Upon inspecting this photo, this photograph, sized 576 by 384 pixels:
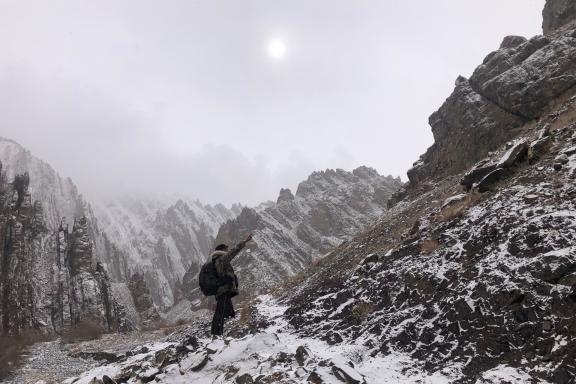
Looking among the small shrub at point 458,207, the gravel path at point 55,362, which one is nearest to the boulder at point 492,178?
the small shrub at point 458,207

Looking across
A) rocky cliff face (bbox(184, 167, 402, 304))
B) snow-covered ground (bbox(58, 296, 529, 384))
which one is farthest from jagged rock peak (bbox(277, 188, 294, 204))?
snow-covered ground (bbox(58, 296, 529, 384))

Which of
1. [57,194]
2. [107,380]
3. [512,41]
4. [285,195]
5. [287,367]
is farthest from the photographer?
[57,194]

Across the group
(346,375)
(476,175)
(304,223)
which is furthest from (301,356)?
(304,223)

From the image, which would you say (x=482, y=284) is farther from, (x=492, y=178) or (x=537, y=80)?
(x=537, y=80)

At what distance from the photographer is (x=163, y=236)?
155m

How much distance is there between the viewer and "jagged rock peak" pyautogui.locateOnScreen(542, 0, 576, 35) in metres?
30.4

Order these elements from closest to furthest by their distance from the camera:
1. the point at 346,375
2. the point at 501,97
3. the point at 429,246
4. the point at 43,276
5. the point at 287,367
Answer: the point at 346,375 < the point at 287,367 < the point at 429,246 < the point at 501,97 < the point at 43,276

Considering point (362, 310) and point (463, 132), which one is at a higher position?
point (463, 132)

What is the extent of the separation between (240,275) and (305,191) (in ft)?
145

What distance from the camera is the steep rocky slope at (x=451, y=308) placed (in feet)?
26.8

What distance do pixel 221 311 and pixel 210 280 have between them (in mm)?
1156

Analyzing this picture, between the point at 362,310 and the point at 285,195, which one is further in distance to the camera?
the point at 285,195

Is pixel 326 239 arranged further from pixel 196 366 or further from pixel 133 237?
pixel 133 237

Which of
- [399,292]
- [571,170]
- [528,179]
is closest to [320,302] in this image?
[399,292]
